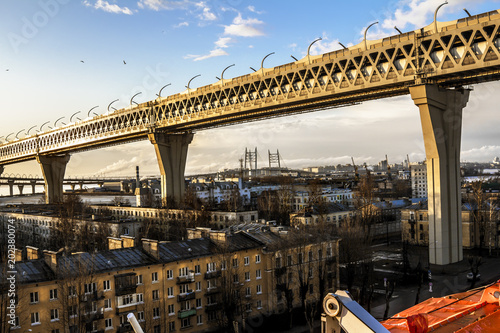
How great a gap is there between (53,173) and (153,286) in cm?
6177

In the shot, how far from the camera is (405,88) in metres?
29.7

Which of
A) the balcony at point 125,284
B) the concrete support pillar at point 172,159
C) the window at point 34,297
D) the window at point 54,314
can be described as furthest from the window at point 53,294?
the concrete support pillar at point 172,159

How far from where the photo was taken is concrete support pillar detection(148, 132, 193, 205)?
1957 inches

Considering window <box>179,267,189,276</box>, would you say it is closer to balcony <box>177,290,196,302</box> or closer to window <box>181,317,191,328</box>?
balcony <box>177,290,196,302</box>

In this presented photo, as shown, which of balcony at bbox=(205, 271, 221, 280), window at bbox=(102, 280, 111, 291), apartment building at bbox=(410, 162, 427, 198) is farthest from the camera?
apartment building at bbox=(410, 162, 427, 198)

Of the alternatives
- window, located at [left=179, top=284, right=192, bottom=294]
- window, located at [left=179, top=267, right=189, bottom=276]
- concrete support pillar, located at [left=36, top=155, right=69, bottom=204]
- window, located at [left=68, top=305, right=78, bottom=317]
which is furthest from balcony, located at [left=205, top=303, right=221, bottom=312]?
concrete support pillar, located at [left=36, top=155, right=69, bottom=204]

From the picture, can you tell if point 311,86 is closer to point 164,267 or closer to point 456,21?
point 456,21

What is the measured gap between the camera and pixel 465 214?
1436 inches

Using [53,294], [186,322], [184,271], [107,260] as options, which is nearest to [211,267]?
[184,271]

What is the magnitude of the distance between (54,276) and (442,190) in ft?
68.4

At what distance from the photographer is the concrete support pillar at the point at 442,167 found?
2702 centimetres

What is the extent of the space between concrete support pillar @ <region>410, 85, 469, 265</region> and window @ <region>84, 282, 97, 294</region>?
743 inches

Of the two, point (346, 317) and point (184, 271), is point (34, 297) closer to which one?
point (184, 271)

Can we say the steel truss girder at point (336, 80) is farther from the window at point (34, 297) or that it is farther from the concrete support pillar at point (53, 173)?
the window at point (34, 297)
